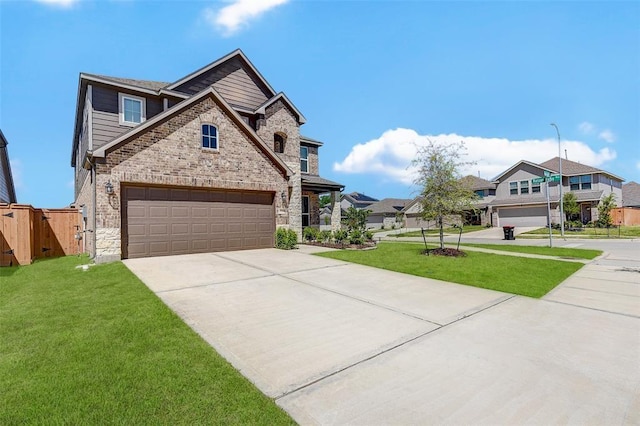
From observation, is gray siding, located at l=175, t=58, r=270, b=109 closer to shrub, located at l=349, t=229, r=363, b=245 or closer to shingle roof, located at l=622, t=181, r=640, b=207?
shrub, located at l=349, t=229, r=363, b=245

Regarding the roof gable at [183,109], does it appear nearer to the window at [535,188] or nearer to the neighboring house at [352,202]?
the window at [535,188]

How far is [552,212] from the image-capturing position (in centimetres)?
3241

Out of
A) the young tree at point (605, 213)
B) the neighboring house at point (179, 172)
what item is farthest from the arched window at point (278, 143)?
the young tree at point (605, 213)

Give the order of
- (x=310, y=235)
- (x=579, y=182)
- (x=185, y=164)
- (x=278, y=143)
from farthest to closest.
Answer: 1. (x=579, y=182)
2. (x=278, y=143)
3. (x=310, y=235)
4. (x=185, y=164)

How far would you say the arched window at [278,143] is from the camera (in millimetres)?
17347

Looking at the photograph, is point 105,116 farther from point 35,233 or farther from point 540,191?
point 540,191

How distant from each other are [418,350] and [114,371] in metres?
3.42

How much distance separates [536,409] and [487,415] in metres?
0.50

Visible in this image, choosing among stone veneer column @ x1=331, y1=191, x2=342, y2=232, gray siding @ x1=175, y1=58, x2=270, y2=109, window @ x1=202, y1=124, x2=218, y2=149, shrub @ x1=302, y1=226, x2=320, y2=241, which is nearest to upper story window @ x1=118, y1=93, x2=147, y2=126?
gray siding @ x1=175, y1=58, x2=270, y2=109

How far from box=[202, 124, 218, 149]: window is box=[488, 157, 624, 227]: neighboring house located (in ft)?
106

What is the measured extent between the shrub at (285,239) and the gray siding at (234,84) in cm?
812

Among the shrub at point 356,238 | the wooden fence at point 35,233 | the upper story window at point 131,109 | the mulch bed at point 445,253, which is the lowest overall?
the mulch bed at point 445,253

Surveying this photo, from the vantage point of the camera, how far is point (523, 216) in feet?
114

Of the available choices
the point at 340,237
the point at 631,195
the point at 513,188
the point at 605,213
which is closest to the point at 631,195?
the point at 631,195
